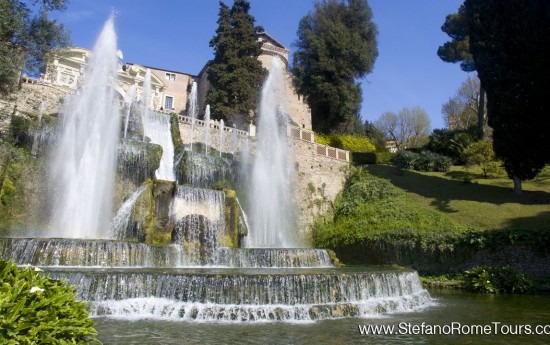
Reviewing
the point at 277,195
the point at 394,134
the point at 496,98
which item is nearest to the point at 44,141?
the point at 277,195

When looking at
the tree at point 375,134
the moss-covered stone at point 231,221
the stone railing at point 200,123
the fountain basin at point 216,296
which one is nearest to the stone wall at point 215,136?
the stone railing at point 200,123

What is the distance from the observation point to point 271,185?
2498 cm

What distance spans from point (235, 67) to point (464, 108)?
105 feet

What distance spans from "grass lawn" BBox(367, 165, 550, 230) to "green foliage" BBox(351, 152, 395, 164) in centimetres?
410

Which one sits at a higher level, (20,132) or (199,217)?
(20,132)

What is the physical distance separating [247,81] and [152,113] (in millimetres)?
10910

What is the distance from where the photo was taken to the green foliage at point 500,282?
50.8 ft

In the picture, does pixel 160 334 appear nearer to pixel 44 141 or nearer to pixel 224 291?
pixel 224 291

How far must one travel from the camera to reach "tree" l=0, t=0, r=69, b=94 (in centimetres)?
2003

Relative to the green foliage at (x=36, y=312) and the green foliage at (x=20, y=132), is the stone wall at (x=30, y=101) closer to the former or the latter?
the green foliage at (x=20, y=132)

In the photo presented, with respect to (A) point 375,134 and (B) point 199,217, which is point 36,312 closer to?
(B) point 199,217

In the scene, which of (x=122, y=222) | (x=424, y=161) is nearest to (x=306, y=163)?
(x=424, y=161)

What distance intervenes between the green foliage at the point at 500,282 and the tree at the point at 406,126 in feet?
132

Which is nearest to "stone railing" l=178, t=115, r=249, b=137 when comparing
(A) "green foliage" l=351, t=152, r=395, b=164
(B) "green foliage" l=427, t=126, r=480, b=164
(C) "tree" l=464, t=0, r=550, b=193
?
(A) "green foliage" l=351, t=152, r=395, b=164
